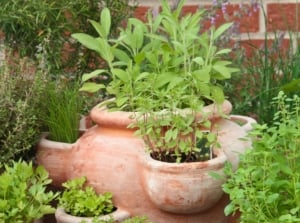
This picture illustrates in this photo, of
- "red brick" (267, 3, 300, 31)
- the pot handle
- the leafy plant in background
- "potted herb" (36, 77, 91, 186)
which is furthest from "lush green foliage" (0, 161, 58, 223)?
"red brick" (267, 3, 300, 31)

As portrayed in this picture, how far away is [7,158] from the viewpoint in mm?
1354

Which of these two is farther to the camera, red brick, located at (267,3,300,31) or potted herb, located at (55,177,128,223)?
red brick, located at (267,3,300,31)

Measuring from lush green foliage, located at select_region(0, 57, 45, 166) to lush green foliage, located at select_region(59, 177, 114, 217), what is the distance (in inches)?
5.5

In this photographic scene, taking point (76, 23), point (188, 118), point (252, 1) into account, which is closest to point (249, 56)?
point (252, 1)

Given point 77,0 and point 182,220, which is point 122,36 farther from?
point 182,220

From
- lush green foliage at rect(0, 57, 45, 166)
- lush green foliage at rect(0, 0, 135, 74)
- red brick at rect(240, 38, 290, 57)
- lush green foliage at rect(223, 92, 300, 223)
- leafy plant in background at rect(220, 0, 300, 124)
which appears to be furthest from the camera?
red brick at rect(240, 38, 290, 57)

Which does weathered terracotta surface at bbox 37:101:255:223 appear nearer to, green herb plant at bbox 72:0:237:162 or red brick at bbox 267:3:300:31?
green herb plant at bbox 72:0:237:162

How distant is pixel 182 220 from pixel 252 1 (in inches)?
30.6

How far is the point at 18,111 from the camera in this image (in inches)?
53.0

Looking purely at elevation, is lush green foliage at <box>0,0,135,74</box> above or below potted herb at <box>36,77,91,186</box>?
above

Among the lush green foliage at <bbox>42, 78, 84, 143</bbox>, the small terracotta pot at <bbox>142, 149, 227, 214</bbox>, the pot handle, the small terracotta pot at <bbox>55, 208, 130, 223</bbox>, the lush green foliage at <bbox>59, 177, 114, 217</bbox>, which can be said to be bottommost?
the small terracotta pot at <bbox>55, 208, 130, 223</bbox>

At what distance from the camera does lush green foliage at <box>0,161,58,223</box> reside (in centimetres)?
118

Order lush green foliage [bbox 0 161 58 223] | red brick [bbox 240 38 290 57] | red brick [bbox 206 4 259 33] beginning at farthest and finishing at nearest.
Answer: red brick [bbox 206 4 259 33]
red brick [bbox 240 38 290 57]
lush green foliage [bbox 0 161 58 223]

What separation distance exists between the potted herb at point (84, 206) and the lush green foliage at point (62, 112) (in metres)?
0.15
